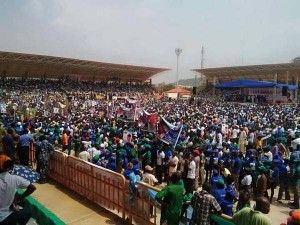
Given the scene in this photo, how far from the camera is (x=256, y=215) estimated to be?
3.33 m

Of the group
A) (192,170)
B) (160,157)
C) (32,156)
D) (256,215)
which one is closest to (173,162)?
(192,170)

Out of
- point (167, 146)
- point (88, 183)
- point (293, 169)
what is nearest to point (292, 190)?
point (293, 169)

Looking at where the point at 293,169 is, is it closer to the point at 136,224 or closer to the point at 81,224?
the point at 136,224

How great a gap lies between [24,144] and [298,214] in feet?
23.8

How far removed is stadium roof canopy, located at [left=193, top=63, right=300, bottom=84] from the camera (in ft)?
136

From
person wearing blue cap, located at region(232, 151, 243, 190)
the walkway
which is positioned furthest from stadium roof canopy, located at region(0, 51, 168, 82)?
person wearing blue cap, located at region(232, 151, 243, 190)

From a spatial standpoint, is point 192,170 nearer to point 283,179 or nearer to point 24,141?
point 283,179

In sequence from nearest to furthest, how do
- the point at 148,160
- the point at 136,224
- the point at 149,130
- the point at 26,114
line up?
the point at 136,224 < the point at 148,160 < the point at 149,130 < the point at 26,114

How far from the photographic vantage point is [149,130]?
11.8 metres

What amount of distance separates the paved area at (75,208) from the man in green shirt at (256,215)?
2689mm

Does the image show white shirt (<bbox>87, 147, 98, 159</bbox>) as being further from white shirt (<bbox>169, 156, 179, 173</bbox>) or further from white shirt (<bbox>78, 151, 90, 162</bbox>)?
white shirt (<bbox>169, 156, 179, 173</bbox>)

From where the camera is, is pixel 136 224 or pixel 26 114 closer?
pixel 136 224

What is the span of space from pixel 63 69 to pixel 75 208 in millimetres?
40648

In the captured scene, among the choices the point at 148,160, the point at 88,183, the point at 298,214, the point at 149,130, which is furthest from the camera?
the point at 149,130
